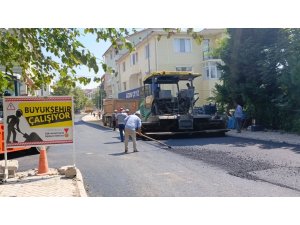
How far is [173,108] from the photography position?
15.5 m

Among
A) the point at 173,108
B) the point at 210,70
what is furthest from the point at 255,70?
the point at 210,70

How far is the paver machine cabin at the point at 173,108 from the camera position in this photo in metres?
14.8

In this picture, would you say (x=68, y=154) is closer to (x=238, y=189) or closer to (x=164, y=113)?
(x=164, y=113)

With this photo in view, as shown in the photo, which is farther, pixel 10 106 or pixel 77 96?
pixel 77 96

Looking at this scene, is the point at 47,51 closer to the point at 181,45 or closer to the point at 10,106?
the point at 10,106

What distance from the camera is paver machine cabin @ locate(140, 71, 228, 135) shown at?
14.8m

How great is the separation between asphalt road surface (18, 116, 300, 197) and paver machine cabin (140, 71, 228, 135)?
2.19 metres

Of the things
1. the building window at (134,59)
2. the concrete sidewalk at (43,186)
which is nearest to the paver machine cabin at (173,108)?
the concrete sidewalk at (43,186)

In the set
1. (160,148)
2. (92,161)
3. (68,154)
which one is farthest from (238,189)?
(68,154)

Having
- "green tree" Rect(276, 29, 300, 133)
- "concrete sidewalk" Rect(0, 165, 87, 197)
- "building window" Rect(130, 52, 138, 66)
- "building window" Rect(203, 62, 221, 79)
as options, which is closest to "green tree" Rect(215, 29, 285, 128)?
"green tree" Rect(276, 29, 300, 133)

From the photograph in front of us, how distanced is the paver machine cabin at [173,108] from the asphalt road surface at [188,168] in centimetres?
219

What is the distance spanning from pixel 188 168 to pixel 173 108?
24.3ft

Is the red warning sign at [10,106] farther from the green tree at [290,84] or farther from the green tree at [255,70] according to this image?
the green tree at [255,70]

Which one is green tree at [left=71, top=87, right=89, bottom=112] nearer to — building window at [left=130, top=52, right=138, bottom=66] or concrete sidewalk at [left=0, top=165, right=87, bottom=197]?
concrete sidewalk at [left=0, top=165, right=87, bottom=197]
